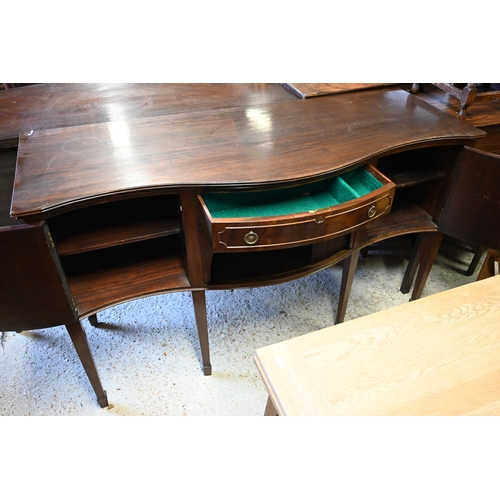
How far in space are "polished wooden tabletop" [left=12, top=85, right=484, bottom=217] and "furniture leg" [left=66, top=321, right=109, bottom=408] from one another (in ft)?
1.16

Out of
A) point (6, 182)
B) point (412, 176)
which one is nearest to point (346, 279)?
point (412, 176)

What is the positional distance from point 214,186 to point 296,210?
245 mm

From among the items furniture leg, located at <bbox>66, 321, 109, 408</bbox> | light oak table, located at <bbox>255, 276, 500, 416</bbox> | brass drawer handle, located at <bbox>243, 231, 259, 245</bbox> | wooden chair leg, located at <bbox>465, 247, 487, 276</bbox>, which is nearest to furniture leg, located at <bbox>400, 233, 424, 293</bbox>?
wooden chair leg, located at <bbox>465, 247, 487, 276</bbox>

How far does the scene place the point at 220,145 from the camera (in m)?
0.98

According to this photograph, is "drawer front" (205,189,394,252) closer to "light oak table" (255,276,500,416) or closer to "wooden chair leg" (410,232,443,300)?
"light oak table" (255,276,500,416)

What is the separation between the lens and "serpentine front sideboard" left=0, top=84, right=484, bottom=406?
851 mm

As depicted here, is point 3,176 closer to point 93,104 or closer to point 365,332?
point 93,104

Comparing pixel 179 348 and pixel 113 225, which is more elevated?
pixel 113 225

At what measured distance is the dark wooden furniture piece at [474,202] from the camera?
1.07 m

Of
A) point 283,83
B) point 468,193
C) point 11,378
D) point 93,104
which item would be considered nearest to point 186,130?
point 93,104

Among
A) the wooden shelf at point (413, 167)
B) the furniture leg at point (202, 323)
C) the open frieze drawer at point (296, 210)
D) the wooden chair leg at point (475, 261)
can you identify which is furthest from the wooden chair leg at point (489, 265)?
the furniture leg at point (202, 323)

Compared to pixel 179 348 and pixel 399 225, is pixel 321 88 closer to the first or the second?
pixel 399 225

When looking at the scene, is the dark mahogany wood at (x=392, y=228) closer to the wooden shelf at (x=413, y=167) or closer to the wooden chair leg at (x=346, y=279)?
the wooden chair leg at (x=346, y=279)
